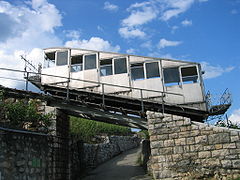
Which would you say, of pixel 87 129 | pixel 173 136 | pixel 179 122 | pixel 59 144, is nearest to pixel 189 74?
pixel 179 122

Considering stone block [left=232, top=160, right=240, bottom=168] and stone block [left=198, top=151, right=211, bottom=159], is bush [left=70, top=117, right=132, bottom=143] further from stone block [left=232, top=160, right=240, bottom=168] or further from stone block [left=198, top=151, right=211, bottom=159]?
stone block [left=232, top=160, right=240, bottom=168]

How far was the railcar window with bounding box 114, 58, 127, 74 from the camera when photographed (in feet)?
37.5

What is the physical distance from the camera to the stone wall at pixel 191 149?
7887mm

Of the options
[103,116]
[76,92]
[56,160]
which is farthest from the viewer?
[76,92]

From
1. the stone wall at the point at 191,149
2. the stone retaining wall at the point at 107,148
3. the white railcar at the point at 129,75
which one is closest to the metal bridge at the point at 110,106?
the white railcar at the point at 129,75

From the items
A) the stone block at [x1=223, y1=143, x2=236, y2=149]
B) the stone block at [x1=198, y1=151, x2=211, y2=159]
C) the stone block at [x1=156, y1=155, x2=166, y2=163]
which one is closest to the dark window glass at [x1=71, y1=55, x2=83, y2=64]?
the stone block at [x1=156, y1=155, x2=166, y2=163]

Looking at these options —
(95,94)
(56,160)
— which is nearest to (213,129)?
(95,94)

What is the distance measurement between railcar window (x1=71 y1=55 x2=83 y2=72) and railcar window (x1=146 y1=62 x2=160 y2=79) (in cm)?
336

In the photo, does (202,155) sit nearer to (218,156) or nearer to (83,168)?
(218,156)

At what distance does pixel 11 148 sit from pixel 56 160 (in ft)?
9.72

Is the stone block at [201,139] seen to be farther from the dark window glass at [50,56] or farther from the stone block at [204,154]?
the dark window glass at [50,56]

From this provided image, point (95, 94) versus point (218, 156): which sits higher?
point (95, 94)

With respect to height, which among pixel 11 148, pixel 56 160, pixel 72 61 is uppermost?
pixel 72 61

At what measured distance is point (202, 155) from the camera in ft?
26.9
